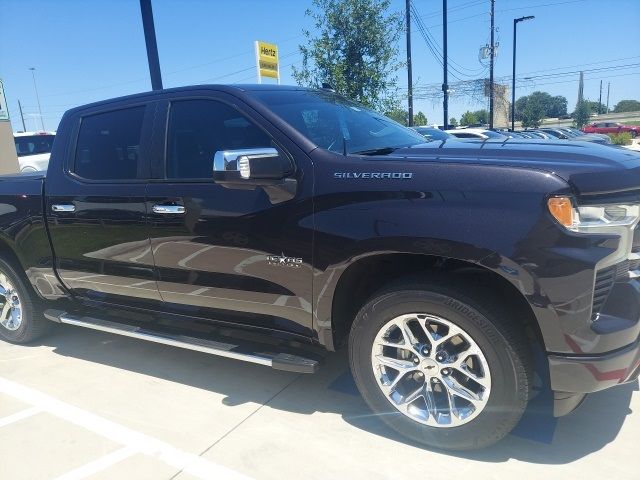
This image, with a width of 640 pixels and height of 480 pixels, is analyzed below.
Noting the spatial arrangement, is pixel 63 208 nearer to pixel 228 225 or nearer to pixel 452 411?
pixel 228 225

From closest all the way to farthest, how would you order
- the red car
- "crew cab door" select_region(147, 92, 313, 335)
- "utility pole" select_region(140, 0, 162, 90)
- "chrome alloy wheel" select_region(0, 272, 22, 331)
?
"crew cab door" select_region(147, 92, 313, 335) < "chrome alloy wheel" select_region(0, 272, 22, 331) < "utility pole" select_region(140, 0, 162, 90) < the red car

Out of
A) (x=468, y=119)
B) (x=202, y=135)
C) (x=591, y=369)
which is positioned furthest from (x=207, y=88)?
(x=468, y=119)

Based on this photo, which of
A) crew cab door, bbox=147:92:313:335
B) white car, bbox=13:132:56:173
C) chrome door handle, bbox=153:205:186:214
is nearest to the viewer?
crew cab door, bbox=147:92:313:335

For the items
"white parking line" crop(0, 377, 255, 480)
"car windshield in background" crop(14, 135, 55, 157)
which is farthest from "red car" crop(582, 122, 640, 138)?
"white parking line" crop(0, 377, 255, 480)

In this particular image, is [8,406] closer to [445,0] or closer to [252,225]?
[252,225]

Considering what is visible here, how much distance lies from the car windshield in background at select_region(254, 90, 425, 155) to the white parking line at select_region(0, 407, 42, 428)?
253 cm

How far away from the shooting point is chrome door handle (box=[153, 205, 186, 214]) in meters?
3.23

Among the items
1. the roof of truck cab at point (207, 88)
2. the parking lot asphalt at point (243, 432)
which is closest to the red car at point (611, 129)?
the roof of truck cab at point (207, 88)

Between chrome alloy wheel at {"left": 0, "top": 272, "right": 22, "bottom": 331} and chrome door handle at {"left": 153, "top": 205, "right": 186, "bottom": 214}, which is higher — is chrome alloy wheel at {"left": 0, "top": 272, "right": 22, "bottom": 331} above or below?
below

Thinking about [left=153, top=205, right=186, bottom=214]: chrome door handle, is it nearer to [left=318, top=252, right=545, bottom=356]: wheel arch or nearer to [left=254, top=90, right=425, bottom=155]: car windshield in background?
[left=254, top=90, right=425, bottom=155]: car windshield in background

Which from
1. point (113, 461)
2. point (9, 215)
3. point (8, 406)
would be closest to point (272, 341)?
point (113, 461)

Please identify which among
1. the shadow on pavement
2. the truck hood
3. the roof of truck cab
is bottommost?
the shadow on pavement

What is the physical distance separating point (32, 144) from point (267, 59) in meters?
7.60

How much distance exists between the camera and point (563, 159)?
2.39 m
